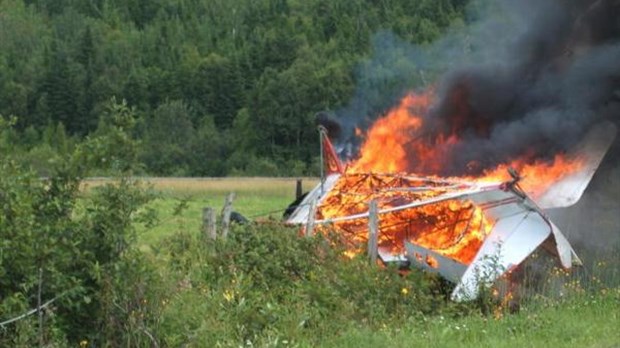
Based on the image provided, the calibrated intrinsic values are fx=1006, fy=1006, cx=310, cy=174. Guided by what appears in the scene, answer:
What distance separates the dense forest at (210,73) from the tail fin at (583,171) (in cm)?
2789

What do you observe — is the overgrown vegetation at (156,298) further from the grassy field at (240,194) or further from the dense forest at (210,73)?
the dense forest at (210,73)

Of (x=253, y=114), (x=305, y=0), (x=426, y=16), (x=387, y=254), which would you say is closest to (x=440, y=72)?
(x=387, y=254)

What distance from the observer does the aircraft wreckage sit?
13.9 meters

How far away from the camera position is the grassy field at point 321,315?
1029 centimetres

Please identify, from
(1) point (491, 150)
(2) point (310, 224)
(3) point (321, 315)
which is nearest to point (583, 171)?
(1) point (491, 150)

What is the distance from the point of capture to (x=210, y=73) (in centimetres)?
10112

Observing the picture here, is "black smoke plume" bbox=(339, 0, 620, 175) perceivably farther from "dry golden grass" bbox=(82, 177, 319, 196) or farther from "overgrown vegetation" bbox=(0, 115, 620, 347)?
"dry golden grass" bbox=(82, 177, 319, 196)

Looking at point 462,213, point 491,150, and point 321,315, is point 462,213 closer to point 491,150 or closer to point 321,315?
point 491,150

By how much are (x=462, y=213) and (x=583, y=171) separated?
2588 mm

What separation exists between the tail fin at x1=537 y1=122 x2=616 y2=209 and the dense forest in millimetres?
27887

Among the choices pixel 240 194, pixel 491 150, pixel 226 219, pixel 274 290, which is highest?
pixel 491 150

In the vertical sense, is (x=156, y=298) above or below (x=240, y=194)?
above

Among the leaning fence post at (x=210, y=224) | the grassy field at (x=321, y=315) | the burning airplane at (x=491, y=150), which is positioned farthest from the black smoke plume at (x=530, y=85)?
the leaning fence post at (x=210, y=224)

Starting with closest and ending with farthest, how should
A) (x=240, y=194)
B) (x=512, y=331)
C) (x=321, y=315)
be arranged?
(x=512, y=331) → (x=321, y=315) → (x=240, y=194)
